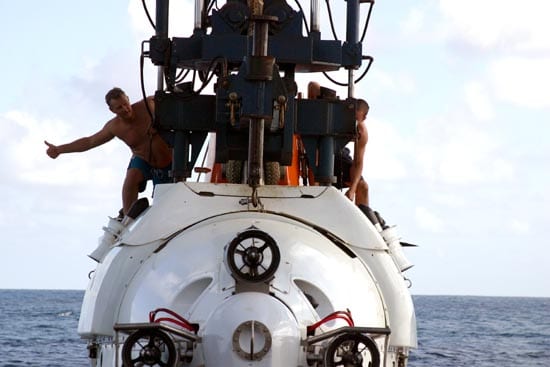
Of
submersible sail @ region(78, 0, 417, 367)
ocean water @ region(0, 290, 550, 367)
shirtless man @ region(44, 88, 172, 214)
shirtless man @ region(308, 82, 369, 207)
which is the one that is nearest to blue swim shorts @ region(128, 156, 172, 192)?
shirtless man @ region(44, 88, 172, 214)

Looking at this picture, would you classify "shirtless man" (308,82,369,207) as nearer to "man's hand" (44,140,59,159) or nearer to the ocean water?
"man's hand" (44,140,59,159)

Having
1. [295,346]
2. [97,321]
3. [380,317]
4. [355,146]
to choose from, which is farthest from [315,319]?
[355,146]

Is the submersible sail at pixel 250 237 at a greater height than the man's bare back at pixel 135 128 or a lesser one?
lesser

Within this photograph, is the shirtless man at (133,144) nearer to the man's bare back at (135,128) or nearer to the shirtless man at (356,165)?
the man's bare back at (135,128)

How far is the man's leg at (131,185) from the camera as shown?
16.7 metres

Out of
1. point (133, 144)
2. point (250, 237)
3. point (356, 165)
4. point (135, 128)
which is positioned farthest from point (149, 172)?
point (250, 237)

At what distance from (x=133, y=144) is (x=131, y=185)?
557mm

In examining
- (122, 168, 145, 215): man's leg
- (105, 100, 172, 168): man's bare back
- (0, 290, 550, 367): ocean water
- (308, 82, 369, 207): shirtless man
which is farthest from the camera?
(0, 290, 550, 367): ocean water

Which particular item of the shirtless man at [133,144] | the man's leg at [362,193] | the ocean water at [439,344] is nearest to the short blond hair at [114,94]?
the shirtless man at [133,144]

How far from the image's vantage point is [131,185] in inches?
659

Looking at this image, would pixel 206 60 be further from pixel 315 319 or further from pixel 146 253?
pixel 315 319

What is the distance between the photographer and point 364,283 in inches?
507

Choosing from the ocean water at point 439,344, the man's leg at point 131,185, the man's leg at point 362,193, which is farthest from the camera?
A: the ocean water at point 439,344

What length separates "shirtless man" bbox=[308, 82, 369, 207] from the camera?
1630cm
